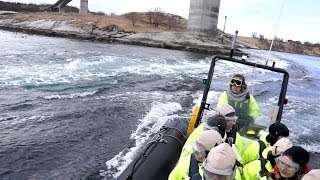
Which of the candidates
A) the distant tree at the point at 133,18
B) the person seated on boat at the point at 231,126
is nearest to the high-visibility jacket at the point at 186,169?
the person seated on boat at the point at 231,126

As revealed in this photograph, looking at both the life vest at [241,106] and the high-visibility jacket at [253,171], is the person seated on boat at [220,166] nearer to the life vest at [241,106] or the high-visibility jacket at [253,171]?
the high-visibility jacket at [253,171]

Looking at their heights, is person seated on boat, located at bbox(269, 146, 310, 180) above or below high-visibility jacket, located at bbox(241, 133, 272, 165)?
above

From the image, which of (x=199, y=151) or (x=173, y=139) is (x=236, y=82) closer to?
(x=173, y=139)

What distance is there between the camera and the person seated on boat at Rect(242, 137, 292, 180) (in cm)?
334

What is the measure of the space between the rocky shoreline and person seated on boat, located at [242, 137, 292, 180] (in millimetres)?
31907

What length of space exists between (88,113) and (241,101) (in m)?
5.07

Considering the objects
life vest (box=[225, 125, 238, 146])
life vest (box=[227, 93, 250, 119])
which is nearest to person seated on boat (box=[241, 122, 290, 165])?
life vest (box=[225, 125, 238, 146])

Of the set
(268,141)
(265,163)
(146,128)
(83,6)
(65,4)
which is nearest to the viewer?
(265,163)

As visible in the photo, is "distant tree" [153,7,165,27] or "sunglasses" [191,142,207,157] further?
"distant tree" [153,7,165,27]

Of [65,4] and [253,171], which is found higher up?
[65,4]

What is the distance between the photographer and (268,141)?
4.01 meters

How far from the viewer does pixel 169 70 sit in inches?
722

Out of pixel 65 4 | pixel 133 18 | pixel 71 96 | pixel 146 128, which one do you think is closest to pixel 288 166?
pixel 146 128

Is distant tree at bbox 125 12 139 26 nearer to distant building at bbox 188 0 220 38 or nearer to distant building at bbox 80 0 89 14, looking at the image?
distant building at bbox 80 0 89 14
